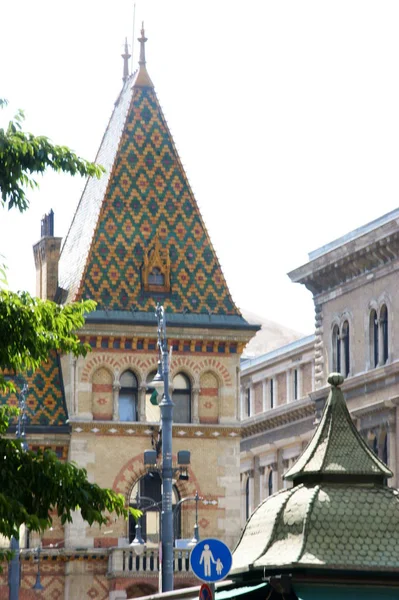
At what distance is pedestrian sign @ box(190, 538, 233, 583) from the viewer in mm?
14812

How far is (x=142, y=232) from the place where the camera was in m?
57.8

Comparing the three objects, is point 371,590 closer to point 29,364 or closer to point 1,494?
point 1,494

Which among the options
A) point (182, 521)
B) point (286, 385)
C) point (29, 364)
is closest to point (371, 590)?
point (29, 364)

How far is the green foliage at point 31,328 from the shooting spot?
18.1 metres

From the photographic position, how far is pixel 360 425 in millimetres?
63969

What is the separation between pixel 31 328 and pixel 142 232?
130ft

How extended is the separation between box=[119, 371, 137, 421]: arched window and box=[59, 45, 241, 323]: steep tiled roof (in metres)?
2.17

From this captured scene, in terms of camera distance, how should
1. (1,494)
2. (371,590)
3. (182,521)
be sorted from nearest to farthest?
1. (371,590)
2. (1,494)
3. (182,521)

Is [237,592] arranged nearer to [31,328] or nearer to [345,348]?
[31,328]

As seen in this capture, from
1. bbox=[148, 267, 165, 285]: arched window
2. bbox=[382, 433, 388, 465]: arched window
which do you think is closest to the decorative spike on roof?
bbox=[148, 267, 165, 285]: arched window

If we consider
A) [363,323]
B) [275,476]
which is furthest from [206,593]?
[275,476]

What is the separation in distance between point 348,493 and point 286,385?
235 feet

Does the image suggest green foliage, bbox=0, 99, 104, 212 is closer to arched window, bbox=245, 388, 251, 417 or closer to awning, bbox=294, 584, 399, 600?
awning, bbox=294, 584, 399, 600

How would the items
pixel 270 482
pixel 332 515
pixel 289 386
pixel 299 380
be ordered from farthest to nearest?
pixel 270 482 < pixel 289 386 < pixel 299 380 < pixel 332 515
